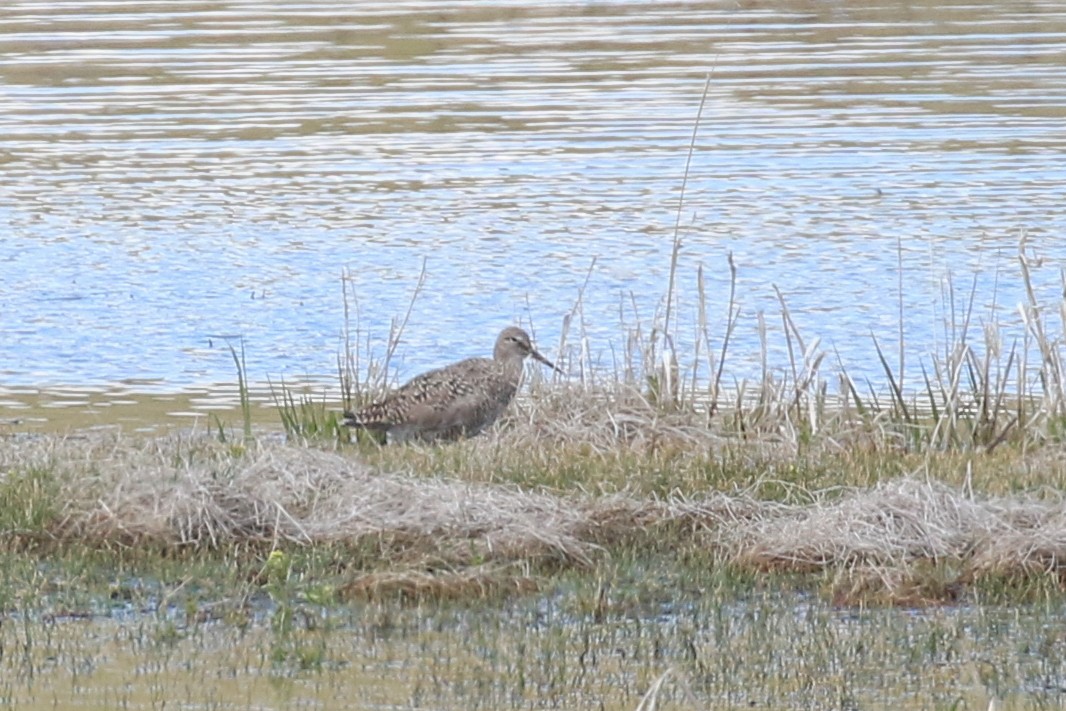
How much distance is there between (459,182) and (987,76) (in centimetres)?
908

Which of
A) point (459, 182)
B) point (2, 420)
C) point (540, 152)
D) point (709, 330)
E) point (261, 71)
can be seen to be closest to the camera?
point (2, 420)

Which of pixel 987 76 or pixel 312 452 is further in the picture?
pixel 987 76

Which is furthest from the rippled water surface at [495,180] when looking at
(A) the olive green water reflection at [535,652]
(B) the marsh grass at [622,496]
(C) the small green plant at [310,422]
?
(A) the olive green water reflection at [535,652]

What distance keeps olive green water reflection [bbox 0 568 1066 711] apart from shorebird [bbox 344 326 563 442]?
290 cm

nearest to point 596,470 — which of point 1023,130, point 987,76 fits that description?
point 1023,130

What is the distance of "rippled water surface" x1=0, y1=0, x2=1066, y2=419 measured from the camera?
15.2 m

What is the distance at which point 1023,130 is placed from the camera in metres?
23.2

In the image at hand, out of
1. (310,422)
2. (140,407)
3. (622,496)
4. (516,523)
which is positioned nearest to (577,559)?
(516,523)

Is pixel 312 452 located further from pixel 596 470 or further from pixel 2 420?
pixel 2 420

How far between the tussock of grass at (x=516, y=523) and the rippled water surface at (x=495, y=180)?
327 centimetres

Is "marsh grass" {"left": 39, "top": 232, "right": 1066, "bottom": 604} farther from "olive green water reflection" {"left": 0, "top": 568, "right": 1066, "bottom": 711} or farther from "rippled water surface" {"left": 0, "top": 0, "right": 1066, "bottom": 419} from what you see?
"rippled water surface" {"left": 0, "top": 0, "right": 1066, "bottom": 419}

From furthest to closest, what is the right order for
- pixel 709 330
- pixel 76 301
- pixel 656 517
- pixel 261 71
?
1. pixel 261 71
2. pixel 76 301
3. pixel 709 330
4. pixel 656 517

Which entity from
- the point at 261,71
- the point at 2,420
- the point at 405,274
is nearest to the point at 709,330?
the point at 405,274

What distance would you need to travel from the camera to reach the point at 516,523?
8.35 m
